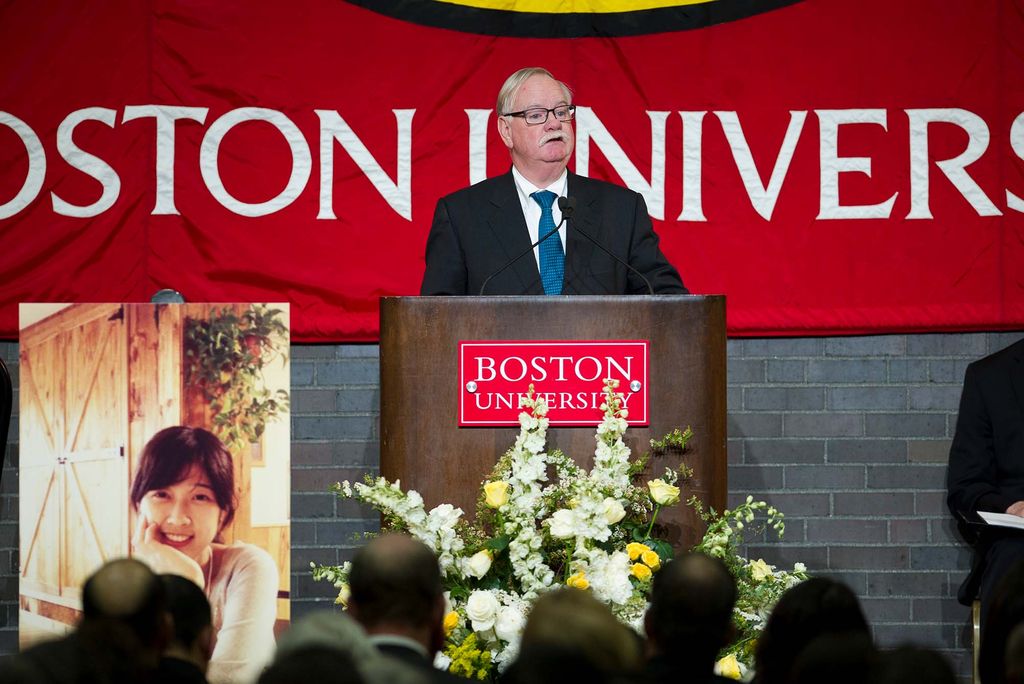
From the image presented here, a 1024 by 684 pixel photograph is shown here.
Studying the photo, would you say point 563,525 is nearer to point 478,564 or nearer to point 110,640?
point 478,564

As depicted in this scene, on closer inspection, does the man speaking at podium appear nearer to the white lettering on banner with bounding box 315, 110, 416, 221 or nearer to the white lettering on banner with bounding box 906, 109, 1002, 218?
the white lettering on banner with bounding box 315, 110, 416, 221

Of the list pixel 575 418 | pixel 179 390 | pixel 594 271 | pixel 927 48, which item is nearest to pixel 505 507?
pixel 575 418

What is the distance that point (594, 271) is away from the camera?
12.8ft

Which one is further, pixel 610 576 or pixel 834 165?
pixel 834 165

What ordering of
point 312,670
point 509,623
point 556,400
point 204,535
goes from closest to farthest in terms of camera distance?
point 312,670, point 509,623, point 556,400, point 204,535

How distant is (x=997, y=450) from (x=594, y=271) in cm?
163

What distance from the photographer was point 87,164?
17.2 ft

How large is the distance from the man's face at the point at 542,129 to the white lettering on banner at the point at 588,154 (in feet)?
4.02

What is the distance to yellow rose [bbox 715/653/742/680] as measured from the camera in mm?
2861

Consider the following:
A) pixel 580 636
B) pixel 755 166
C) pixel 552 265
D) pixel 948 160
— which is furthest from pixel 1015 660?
pixel 948 160

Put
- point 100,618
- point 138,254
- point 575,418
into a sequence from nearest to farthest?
point 100,618 → point 575,418 → point 138,254

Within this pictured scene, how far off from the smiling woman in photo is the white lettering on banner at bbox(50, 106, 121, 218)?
60.8 inches

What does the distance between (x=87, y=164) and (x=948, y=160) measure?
10.5ft

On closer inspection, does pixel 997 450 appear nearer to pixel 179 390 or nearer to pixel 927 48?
pixel 927 48
